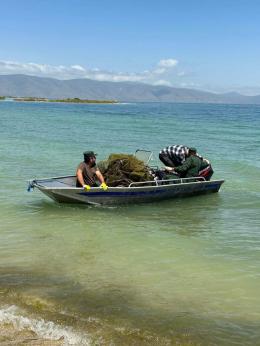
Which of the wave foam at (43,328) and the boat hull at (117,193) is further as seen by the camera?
the boat hull at (117,193)

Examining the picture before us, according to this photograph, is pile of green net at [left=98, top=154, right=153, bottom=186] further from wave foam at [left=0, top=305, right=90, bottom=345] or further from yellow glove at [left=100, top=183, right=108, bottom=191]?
wave foam at [left=0, top=305, right=90, bottom=345]

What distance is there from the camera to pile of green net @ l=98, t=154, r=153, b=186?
13438mm

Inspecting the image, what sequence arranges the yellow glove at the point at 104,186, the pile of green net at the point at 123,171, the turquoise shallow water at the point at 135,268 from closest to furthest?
the turquoise shallow water at the point at 135,268 → the yellow glove at the point at 104,186 → the pile of green net at the point at 123,171

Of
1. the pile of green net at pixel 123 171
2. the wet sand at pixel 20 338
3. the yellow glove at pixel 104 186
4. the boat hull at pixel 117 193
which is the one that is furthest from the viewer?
the pile of green net at pixel 123 171

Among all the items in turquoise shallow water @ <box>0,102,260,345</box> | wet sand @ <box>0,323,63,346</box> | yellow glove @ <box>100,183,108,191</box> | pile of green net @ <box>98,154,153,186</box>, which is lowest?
turquoise shallow water @ <box>0,102,260,345</box>

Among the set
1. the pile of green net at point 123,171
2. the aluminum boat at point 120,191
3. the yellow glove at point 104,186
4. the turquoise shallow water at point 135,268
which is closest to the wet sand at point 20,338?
the turquoise shallow water at point 135,268

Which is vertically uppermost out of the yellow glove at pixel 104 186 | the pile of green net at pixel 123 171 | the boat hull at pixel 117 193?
the pile of green net at pixel 123 171

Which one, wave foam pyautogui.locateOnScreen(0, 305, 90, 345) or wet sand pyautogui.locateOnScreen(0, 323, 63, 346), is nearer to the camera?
wet sand pyautogui.locateOnScreen(0, 323, 63, 346)

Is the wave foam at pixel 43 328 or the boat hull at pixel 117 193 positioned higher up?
the boat hull at pixel 117 193

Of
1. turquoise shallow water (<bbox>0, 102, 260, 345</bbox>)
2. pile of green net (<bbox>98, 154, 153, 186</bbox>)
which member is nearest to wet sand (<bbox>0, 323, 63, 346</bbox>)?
turquoise shallow water (<bbox>0, 102, 260, 345</bbox>)

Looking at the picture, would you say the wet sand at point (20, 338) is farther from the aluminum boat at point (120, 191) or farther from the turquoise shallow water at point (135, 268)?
the aluminum boat at point (120, 191)

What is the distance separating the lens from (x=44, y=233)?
35.2 ft

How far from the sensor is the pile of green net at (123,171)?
1344cm

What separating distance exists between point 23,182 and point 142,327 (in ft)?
36.2
